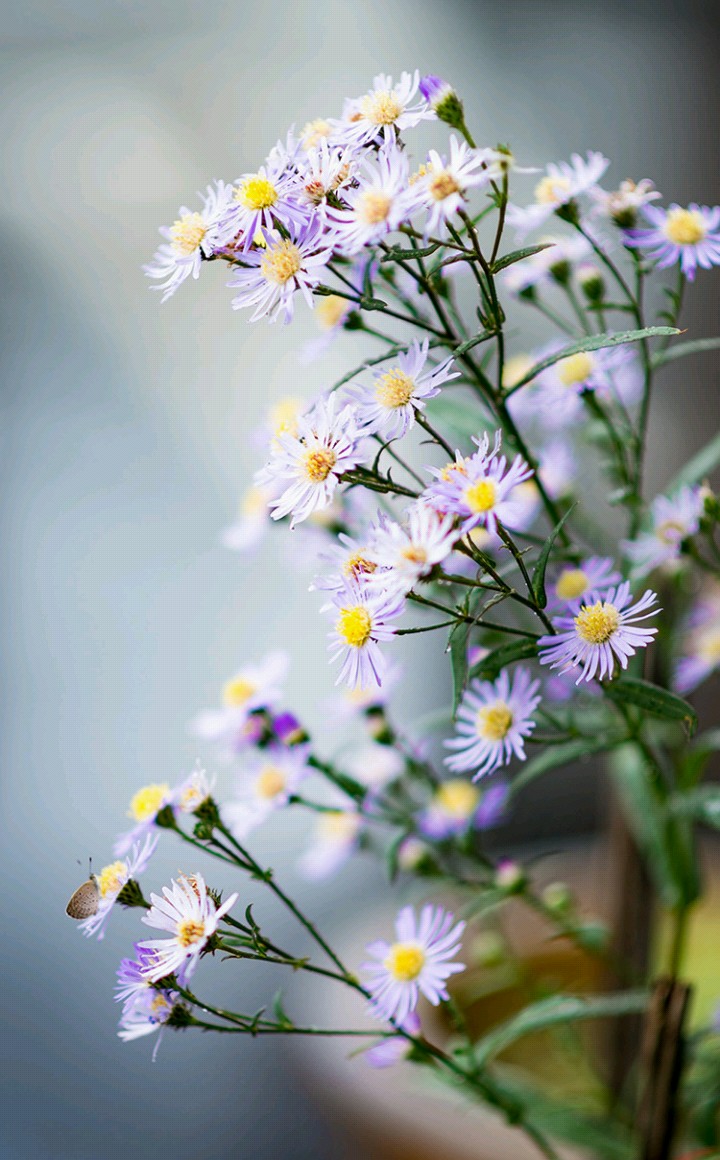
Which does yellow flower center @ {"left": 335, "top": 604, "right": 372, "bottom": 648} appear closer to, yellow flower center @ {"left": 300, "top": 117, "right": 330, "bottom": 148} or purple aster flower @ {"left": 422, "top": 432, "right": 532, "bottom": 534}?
purple aster flower @ {"left": 422, "top": 432, "right": 532, "bottom": 534}

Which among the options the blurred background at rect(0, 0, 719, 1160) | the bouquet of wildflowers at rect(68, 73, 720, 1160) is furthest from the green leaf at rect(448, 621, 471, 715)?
the blurred background at rect(0, 0, 719, 1160)

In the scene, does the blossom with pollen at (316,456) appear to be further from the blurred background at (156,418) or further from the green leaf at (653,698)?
the blurred background at (156,418)

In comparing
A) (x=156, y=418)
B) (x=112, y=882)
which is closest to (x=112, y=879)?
(x=112, y=882)

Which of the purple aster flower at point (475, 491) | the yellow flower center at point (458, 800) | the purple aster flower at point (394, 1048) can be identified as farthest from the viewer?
the yellow flower center at point (458, 800)

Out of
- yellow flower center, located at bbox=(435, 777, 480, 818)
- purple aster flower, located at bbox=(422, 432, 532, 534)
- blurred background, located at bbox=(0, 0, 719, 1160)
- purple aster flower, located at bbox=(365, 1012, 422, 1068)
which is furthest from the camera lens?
blurred background, located at bbox=(0, 0, 719, 1160)

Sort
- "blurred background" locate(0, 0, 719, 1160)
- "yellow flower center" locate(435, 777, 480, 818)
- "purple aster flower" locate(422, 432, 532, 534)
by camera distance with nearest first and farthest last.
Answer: "purple aster flower" locate(422, 432, 532, 534), "yellow flower center" locate(435, 777, 480, 818), "blurred background" locate(0, 0, 719, 1160)

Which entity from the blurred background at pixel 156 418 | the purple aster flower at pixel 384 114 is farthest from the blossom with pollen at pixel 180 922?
the blurred background at pixel 156 418
